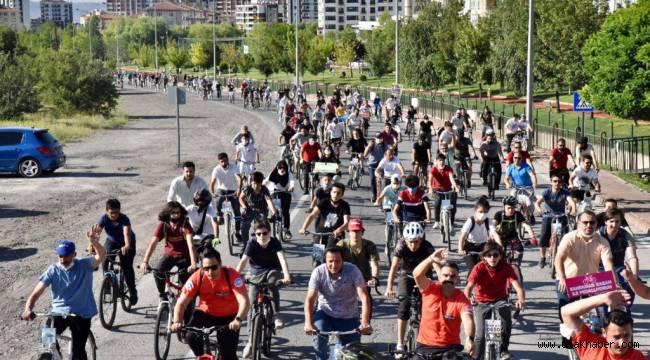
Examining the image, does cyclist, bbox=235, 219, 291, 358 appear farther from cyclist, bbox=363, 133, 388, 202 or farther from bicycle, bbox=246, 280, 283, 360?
cyclist, bbox=363, 133, 388, 202

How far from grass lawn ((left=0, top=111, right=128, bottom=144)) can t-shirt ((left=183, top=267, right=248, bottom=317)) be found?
124ft

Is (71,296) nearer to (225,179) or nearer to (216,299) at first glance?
(216,299)

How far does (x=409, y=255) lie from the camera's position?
1140 centimetres

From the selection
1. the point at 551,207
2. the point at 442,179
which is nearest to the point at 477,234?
the point at 551,207

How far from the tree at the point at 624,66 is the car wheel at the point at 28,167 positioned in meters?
22.9

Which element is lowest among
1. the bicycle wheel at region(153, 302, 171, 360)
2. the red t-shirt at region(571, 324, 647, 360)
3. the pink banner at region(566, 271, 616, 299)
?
the bicycle wheel at region(153, 302, 171, 360)

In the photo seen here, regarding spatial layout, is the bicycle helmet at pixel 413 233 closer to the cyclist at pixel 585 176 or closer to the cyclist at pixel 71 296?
the cyclist at pixel 71 296

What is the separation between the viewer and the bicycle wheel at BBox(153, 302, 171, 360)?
11266 mm

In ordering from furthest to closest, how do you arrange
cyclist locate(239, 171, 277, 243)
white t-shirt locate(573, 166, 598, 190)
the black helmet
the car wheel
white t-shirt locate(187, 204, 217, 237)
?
the car wheel < white t-shirt locate(573, 166, 598, 190) < cyclist locate(239, 171, 277, 243) < white t-shirt locate(187, 204, 217, 237) < the black helmet

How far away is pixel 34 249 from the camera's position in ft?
64.6

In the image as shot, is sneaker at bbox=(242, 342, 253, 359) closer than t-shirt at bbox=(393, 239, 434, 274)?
Yes

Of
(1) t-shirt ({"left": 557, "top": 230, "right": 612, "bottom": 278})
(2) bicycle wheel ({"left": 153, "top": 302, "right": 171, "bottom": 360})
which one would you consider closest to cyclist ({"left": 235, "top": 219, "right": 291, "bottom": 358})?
(2) bicycle wheel ({"left": 153, "top": 302, "right": 171, "bottom": 360})

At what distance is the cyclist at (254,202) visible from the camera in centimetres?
1680

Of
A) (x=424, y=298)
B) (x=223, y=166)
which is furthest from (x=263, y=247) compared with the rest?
(x=223, y=166)
